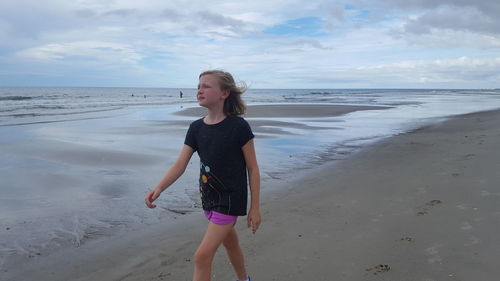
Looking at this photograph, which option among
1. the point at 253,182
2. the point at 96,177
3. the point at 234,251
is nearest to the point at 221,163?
the point at 253,182

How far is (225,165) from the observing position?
2939mm

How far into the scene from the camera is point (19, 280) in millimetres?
3992

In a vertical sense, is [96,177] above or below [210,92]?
below

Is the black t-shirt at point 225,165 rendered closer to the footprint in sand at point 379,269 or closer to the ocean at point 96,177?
the footprint in sand at point 379,269

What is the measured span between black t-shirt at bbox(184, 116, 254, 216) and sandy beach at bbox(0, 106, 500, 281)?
1183mm

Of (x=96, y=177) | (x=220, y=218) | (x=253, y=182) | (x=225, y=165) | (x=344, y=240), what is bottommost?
(x=96, y=177)

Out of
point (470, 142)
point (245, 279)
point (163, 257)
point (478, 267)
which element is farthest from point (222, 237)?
point (470, 142)

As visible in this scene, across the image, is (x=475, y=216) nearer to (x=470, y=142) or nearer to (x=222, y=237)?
(x=222, y=237)

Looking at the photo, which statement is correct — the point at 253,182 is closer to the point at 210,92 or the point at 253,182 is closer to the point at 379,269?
the point at 210,92

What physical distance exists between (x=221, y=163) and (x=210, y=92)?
529 millimetres

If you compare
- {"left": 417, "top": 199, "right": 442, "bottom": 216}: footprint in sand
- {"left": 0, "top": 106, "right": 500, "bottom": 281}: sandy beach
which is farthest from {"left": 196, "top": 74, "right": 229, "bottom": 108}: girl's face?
{"left": 417, "top": 199, "right": 442, "bottom": 216}: footprint in sand

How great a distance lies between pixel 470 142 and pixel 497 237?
8.68m

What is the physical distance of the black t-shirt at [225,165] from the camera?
2.92 m

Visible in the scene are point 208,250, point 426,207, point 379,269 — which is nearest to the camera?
point 208,250
